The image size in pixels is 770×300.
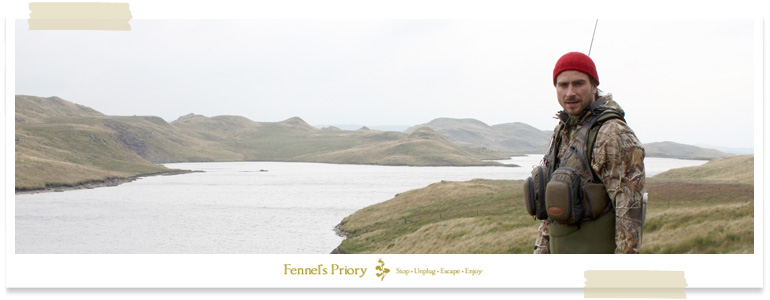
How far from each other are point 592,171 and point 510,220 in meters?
A: 22.0

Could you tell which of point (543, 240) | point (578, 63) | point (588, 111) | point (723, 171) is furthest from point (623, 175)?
point (723, 171)

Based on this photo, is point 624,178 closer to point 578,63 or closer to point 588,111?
point 588,111

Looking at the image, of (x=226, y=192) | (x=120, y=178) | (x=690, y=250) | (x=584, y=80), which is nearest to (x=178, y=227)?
(x=226, y=192)

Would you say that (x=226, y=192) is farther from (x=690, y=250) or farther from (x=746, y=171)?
(x=690, y=250)

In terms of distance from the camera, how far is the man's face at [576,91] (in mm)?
4922

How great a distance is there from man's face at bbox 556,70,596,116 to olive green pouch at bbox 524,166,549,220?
0.67 metres

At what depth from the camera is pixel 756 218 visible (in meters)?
9.91

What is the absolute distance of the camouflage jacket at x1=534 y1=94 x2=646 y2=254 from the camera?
4.45 m

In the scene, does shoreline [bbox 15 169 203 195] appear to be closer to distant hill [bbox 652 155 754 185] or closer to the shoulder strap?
distant hill [bbox 652 155 754 185]

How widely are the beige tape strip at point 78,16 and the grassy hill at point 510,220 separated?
13.5 m
